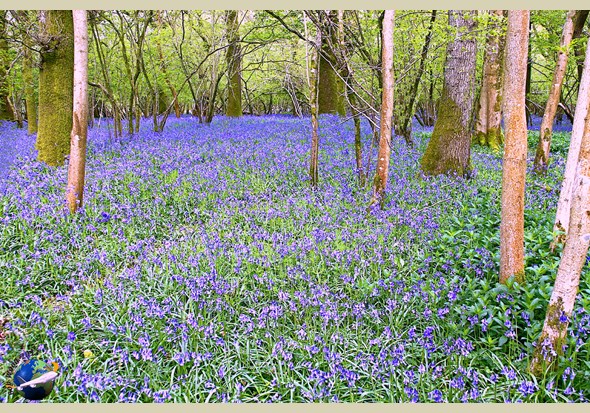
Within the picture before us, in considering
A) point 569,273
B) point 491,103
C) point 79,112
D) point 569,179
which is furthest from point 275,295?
point 491,103

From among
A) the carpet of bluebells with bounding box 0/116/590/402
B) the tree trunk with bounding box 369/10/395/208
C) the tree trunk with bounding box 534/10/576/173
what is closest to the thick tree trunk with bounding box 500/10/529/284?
the carpet of bluebells with bounding box 0/116/590/402

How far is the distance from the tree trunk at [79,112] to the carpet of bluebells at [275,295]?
31cm

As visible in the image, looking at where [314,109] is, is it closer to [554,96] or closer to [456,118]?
[456,118]

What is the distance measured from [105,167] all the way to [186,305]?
19.0 feet

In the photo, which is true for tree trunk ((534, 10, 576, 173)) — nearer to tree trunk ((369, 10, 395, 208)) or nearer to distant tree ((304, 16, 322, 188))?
tree trunk ((369, 10, 395, 208))

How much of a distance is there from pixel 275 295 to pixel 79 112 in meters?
4.14

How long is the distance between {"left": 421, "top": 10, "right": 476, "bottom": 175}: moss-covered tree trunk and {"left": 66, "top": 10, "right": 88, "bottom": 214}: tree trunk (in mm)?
6050

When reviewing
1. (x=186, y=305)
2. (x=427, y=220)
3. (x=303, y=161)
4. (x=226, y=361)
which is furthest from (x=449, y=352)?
(x=303, y=161)

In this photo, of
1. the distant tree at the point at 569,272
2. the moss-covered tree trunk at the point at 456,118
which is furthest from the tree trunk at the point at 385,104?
the distant tree at the point at 569,272

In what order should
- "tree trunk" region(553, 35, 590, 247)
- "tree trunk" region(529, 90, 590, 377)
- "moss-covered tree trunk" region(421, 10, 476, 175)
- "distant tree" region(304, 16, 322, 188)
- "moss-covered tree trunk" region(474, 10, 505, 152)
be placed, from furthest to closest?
1. "moss-covered tree trunk" region(474, 10, 505, 152)
2. "moss-covered tree trunk" region(421, 10, 476, 175)
3. "distant tree" region(304, 16, 322, 188)
4. "tree trunk" region(553, 35, 590, 247)
5. "tree trunk" region(529, 90, 590, 377)

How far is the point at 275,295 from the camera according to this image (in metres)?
4.12

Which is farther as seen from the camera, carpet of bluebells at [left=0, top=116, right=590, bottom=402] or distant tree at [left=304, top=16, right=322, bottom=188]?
distant tree at [left=304, top=16, right=322, bottom=188]

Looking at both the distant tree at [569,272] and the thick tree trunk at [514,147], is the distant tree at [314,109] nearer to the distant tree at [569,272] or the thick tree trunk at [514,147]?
the thick tree trunk at [514,147]

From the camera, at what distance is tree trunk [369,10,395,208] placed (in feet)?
19.3
